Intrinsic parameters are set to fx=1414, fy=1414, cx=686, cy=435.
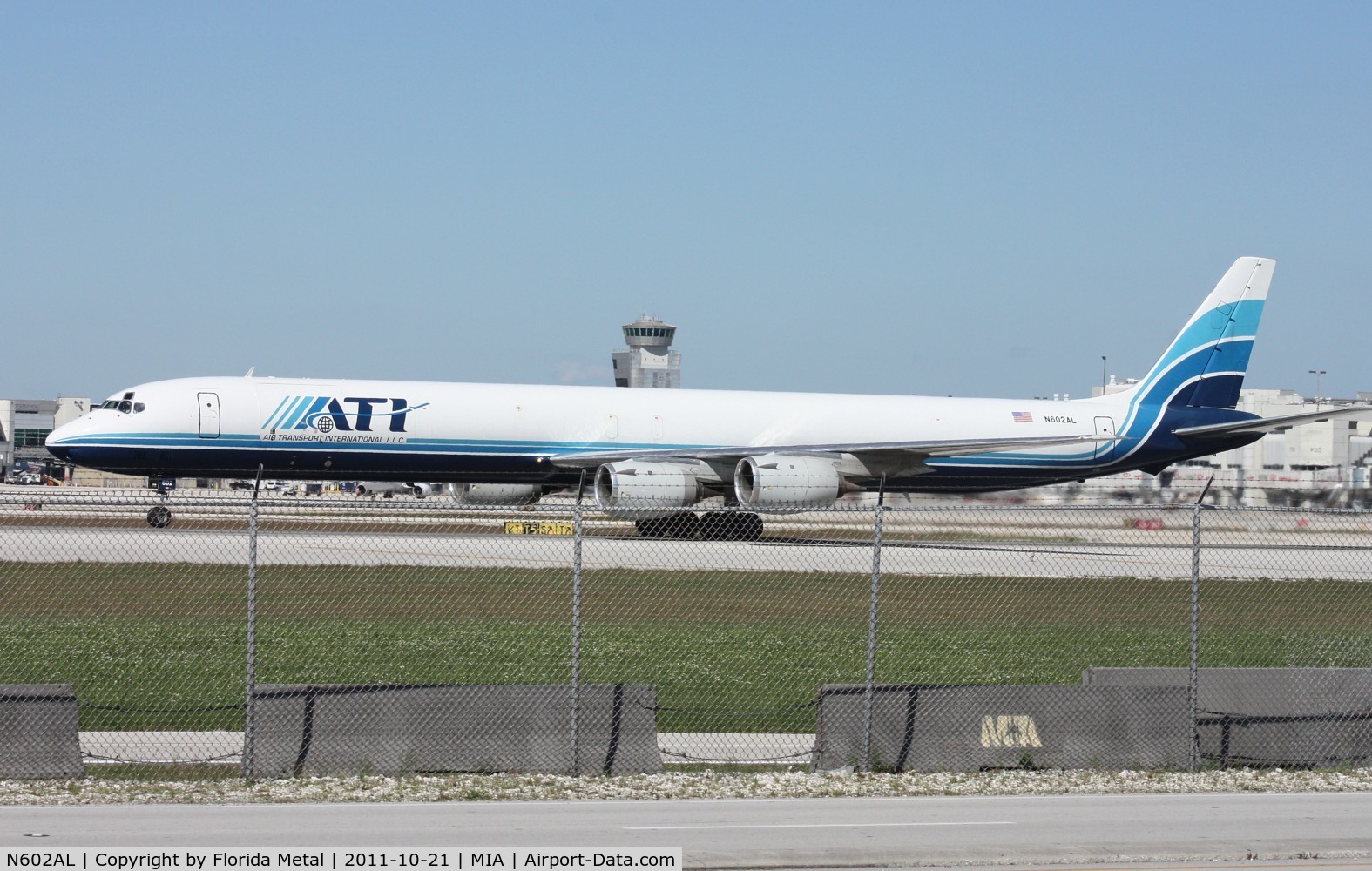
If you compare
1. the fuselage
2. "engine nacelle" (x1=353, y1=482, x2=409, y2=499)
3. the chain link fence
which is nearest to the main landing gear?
the fuselage

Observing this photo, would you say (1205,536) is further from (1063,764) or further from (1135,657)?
(1063,764)

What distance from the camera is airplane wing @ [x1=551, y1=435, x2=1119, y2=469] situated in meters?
35.8

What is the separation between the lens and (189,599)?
18328 millimetres

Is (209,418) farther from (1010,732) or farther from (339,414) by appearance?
(1010,732)

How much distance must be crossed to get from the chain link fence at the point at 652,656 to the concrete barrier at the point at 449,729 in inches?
0.7

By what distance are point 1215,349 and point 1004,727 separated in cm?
3619

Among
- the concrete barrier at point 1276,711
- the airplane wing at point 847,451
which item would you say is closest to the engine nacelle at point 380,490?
the airplane wing at point 847,451

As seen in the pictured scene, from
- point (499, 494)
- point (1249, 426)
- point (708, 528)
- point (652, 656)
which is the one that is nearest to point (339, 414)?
point (499, 494)

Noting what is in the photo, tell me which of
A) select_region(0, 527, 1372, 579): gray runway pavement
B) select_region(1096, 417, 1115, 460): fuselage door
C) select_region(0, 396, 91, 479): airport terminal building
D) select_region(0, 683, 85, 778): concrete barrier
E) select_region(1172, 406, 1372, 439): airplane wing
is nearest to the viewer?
select_region(0, 683, 85, 778): concrete barrier

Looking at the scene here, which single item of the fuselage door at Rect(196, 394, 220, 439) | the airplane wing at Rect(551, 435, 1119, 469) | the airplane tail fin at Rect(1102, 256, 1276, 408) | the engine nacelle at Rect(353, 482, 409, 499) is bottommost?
the engine nacelle at Rect(353, 482, 409, 499)

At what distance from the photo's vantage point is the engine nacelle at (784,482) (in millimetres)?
33875

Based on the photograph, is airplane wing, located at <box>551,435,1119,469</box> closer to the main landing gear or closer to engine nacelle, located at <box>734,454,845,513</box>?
engine nacelle, located at <box>734,454,845,513</box>

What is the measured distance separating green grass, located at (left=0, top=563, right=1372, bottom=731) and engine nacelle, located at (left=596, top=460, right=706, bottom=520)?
9323 millimetres

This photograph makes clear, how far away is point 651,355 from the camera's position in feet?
436
